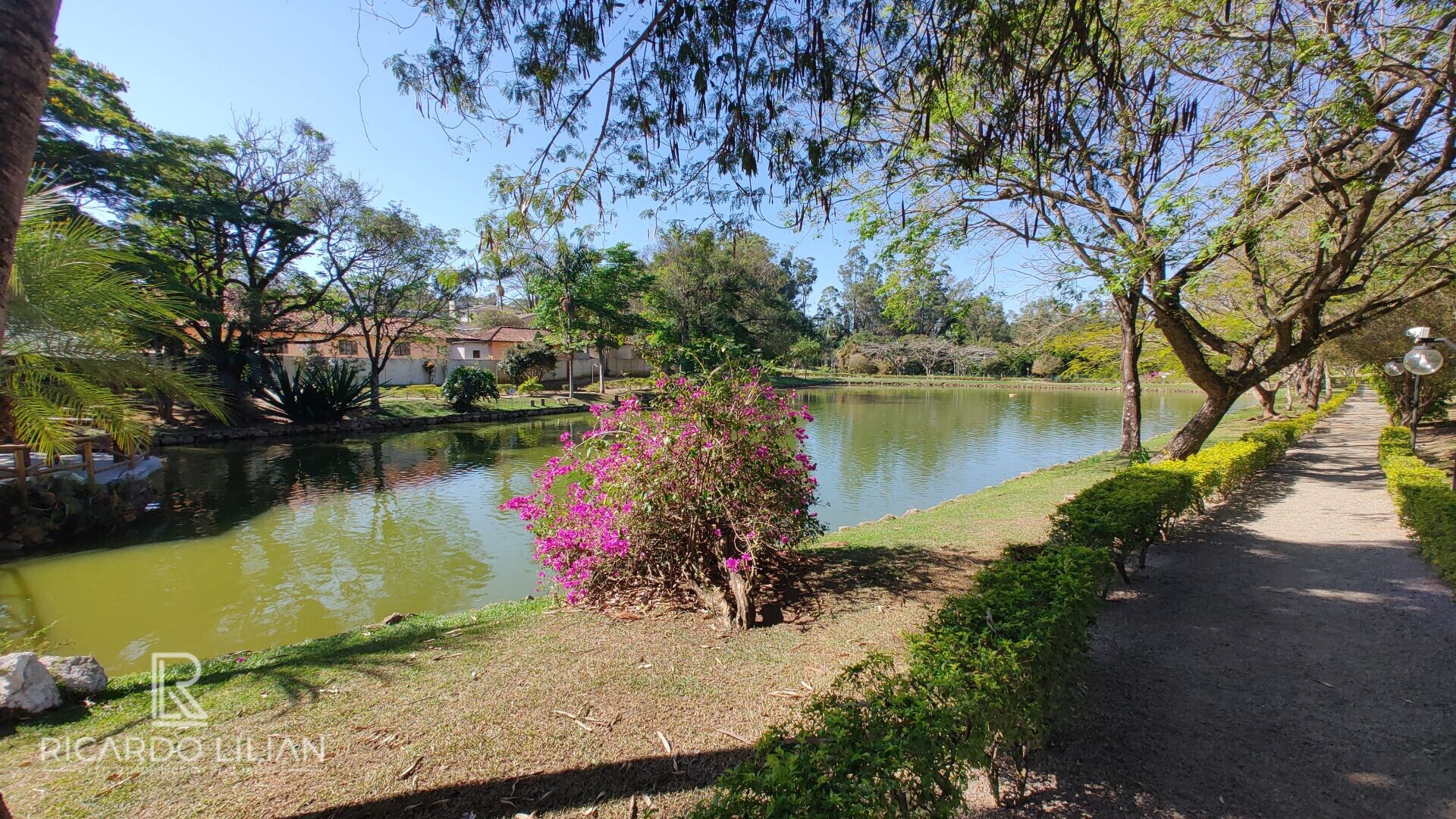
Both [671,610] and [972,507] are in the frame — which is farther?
[972,507]

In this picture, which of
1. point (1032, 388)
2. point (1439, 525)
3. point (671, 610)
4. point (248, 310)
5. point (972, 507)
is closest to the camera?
point (671, 610)

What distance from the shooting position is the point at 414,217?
67.2 feet

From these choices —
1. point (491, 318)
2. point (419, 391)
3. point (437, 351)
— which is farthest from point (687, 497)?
point (491, 318)

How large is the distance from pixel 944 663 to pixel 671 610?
2527mm

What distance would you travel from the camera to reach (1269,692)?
320 centimetres

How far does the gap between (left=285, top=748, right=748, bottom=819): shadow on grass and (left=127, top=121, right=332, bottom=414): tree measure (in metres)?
17.8

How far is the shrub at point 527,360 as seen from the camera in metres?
29.8

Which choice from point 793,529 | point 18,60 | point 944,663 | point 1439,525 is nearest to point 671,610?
point 793,529

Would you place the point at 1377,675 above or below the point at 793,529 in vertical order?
below

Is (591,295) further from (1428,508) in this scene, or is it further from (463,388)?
(1428,508)

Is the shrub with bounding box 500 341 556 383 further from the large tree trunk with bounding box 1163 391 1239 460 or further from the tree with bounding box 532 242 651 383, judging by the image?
the large tree trunk with bounding box 1163 391 1239 460

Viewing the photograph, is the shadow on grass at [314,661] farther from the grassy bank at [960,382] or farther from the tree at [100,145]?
the grassy bank at [960,382]

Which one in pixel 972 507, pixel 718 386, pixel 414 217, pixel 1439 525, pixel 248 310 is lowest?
pixel 972 507

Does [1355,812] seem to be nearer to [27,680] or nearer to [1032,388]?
[27,680]
